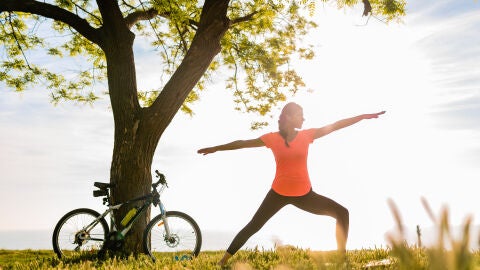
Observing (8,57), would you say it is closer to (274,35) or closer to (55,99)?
(55,99)

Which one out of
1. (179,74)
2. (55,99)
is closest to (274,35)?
(179,74)

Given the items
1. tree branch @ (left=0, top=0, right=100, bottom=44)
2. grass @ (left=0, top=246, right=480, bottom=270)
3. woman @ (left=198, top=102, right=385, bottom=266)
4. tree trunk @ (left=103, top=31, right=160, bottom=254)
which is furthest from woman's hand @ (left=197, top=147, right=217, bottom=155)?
tree branch @ (left=0, top=0, right=100, bottom=44)

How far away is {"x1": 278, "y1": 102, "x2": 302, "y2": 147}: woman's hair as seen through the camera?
5605 mm

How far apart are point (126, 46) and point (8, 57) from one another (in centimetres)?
658

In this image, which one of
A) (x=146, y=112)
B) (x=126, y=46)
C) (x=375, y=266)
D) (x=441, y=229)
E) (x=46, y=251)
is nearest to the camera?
(x=441, y=229)

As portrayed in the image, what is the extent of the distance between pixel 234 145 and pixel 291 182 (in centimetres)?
98

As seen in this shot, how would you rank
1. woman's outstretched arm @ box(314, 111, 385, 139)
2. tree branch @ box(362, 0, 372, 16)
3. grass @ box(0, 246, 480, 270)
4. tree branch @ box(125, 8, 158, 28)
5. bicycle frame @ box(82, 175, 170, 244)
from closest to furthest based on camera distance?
grass @ box(0, 246, 480, 270) < woman's outstretched arm @ box(314, 111, 385, 139) < bicycle frame @ box(82, 175, 170, 244) < tree branch @ box(362, 0, 372, 16) < tree branch @ box(125, 8, 158, 28)

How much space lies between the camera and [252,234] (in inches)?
227

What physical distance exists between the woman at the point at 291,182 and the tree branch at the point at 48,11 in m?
5.98

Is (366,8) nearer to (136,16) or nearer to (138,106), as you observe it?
(136,16)

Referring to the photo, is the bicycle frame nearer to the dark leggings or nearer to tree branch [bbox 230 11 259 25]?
the dark leggings

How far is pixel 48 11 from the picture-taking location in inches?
391

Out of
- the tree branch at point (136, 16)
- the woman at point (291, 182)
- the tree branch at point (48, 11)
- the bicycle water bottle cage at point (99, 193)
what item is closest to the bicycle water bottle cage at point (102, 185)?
the bicycle water bottle cage at point (99, 193)

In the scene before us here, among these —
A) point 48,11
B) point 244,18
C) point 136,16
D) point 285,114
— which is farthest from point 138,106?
point 285,114
